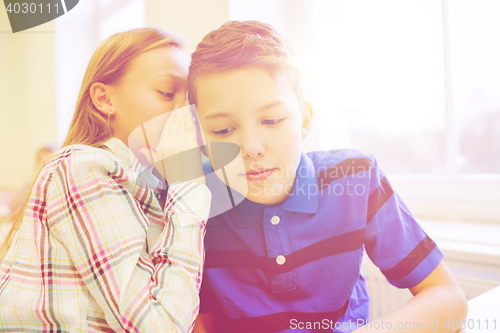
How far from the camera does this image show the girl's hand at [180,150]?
623mm

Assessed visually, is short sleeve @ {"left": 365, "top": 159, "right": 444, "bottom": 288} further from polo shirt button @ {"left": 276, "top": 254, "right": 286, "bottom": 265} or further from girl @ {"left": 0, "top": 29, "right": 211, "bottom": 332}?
girl @ {"left": 0, "top": 29, "right": 211, "bottom": 332}

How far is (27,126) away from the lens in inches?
34.4

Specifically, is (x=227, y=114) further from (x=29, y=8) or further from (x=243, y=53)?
(x=29, y=8)

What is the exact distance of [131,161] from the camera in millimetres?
647

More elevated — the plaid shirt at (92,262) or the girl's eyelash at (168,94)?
the girl's eyelash at (168,94)

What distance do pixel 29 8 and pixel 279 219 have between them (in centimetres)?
86

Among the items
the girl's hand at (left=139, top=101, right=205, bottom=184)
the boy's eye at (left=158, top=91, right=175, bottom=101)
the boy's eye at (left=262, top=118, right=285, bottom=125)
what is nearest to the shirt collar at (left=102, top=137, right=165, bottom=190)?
the girl's hand at (left=139, top=101, right=205, bottom=184)

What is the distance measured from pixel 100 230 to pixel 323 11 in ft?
3.46

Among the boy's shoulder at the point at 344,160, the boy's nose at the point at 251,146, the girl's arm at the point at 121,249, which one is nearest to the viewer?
the girl's arm at the point at 121,249

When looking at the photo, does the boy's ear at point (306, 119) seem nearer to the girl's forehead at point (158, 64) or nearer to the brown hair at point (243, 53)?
the brown hair at point (243, 53)

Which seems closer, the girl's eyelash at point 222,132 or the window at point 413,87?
the girl's eyelash at point 222,132

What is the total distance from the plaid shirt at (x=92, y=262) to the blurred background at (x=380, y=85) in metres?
0.26

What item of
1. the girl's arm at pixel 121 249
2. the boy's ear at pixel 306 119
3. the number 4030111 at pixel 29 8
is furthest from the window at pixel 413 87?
the girl's arm at pixel 121 249

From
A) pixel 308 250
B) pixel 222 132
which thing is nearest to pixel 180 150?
pixel 222 132
